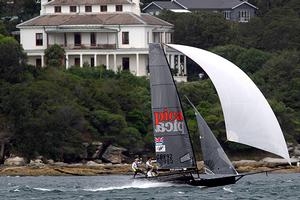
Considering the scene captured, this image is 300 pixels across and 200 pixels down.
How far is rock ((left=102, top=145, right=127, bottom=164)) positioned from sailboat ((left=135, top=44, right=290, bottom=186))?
80.8 ft

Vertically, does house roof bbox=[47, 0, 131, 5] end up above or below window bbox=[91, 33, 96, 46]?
above

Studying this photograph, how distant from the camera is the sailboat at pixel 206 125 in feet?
154

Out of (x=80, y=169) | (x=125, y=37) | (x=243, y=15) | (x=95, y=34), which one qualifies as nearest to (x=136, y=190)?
(x=80, y=169)

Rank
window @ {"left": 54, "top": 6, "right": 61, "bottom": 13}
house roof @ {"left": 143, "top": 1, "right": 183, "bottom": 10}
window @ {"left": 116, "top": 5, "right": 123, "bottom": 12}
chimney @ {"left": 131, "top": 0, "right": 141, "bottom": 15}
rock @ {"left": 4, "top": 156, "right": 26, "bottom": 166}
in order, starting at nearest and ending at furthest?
1. rock @ {"left": 4, "top": 156, "right": 26, "bottom": 166}
2. window @ {"left": 116, "top": 5, "right": 123, "bottom": 12}
3. window @ {"left": 54, "top": 6, "right": 61, "bottom": 13}
4. chimney @ {"left": 131, "top": 0, "right": 141, "bottom": 15}
5. house roof @ {"left": 143, "top": 1, "right": 183, "bottom": 10}

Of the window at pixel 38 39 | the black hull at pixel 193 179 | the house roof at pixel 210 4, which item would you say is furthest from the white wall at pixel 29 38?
the black hull at pixel 193 179

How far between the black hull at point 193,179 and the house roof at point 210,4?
75.1 meters

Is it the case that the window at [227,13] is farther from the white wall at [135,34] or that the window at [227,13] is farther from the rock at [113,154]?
the rock at [113,154]

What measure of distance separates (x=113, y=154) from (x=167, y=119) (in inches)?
1016

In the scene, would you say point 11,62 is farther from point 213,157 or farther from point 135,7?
point 213,157

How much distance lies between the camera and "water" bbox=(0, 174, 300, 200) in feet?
164

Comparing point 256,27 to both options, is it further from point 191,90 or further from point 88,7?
point 191,90

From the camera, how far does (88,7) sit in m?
97.3

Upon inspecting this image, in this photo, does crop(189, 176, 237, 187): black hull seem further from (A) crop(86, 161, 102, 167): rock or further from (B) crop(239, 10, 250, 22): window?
(B) crop(239, 10, 250, 22): window

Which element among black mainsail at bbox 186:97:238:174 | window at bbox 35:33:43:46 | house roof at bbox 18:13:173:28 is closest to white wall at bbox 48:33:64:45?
window at bbox 35:33:43:46
